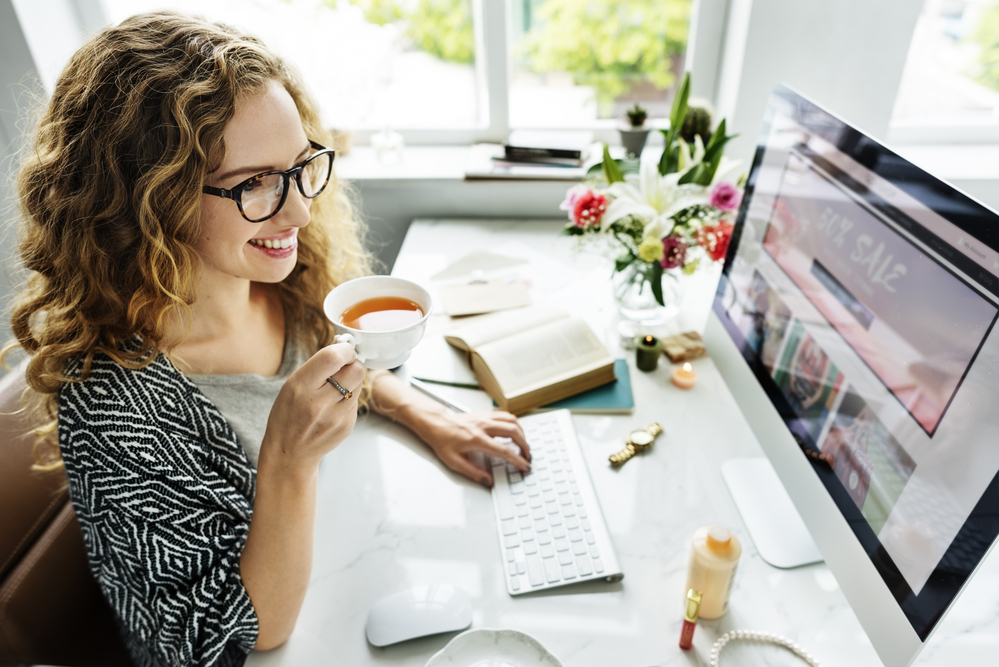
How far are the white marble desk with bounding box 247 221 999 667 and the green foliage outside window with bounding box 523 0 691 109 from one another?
1.29 meters

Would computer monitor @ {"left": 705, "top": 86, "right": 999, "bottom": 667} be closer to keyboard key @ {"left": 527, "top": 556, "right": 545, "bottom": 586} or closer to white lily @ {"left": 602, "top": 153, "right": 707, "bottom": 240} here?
white lily @ {"left": 602, "top": 153, "right": 707, "bottom": 240}

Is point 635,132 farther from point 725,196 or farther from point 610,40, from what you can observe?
point 725,196

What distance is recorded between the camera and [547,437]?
1084 millimetres

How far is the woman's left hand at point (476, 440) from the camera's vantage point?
1019 mm

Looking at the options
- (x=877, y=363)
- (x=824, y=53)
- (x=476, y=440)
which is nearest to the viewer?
(x=877, y=363)

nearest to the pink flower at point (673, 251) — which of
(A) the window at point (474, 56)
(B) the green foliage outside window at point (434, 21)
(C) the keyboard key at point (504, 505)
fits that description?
(C) the keyboard key at point (504, 505)

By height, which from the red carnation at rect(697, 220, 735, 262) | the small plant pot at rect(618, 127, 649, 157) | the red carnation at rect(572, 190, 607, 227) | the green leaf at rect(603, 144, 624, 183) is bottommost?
the small plant pot at rect(618, 127, 649, 157)

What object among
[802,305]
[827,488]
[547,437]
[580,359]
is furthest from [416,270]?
[827,488]

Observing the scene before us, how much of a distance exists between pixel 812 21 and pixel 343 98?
1.44 metres

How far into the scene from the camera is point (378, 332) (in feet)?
2.39

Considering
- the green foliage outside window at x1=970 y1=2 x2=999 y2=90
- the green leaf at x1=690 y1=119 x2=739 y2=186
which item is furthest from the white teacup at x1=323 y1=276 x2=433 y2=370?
the green foliage outside window at x1=970 y1=2 x2=999 y2=90

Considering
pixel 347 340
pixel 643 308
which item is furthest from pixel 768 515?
pixel 347 340

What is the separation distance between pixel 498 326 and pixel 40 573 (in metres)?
0.85

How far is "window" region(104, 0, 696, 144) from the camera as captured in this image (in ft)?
6.50
